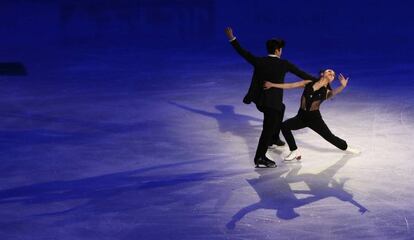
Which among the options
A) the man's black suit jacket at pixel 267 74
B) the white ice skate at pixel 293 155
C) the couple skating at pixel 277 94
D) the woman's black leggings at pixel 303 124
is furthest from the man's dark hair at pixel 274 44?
the white ice skate at pixel 293 155

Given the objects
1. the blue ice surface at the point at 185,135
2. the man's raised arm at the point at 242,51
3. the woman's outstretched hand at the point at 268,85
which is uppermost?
the man's raised arm at the point at 242,51

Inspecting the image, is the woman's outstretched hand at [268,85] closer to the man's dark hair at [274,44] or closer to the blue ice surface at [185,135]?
the man's dark hair at [274,44]

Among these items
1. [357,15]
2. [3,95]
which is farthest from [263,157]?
[357,15]

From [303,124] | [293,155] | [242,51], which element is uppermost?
[242,51]

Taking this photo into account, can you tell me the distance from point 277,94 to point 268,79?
0.22 meters

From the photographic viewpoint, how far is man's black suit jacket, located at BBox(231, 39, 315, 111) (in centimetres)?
990

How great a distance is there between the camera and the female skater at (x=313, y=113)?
34.4 feet

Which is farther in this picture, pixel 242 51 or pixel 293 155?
pixel 293 155

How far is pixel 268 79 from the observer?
9.96m

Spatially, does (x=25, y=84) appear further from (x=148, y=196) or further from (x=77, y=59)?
(x=148, y=196)

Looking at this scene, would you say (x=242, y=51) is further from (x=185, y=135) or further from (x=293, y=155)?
(x=185, y=135)

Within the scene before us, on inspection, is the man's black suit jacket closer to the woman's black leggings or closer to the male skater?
the male skater

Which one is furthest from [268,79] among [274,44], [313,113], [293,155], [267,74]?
[293,155]

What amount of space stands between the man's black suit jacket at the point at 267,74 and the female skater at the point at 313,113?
1.29ft
